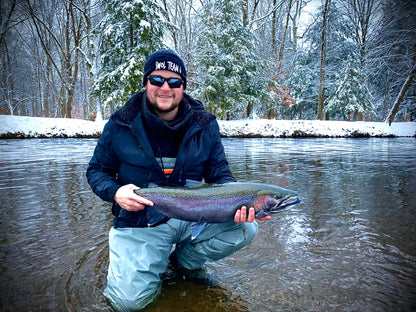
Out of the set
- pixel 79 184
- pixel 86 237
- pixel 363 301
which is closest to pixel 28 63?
pixel 79 184

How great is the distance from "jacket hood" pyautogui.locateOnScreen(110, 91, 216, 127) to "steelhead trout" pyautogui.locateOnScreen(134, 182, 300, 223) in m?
0.77

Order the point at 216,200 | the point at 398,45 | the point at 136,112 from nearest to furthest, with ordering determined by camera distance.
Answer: the point at 216,200 → the point at 136,112 → the point at 398,45

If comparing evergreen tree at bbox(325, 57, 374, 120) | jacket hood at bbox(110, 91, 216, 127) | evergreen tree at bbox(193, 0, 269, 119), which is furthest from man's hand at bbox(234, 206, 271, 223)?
evergreen tree at bbox(325, 57, 374, 120)

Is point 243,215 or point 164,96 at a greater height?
point 164,96

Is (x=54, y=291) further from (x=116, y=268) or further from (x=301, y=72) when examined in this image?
(x=301, y=72)

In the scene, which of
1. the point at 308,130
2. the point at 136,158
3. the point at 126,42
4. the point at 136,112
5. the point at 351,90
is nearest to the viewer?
the point at 136,158

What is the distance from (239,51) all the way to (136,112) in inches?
867

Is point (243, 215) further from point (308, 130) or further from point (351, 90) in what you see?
point (351, 90)

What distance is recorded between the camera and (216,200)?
2230 mm

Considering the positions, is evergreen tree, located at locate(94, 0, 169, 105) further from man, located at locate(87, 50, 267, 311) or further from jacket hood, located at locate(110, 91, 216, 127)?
man, located at locate(87, 50, 267, 311)

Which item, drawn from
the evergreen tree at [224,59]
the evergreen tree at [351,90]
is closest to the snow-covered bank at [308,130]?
the evergreen tree at [224,59]

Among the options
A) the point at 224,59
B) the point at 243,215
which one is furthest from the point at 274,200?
the point at 224,59

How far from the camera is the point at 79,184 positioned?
6090 mm

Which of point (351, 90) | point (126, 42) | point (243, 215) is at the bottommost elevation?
point (243, 215)
